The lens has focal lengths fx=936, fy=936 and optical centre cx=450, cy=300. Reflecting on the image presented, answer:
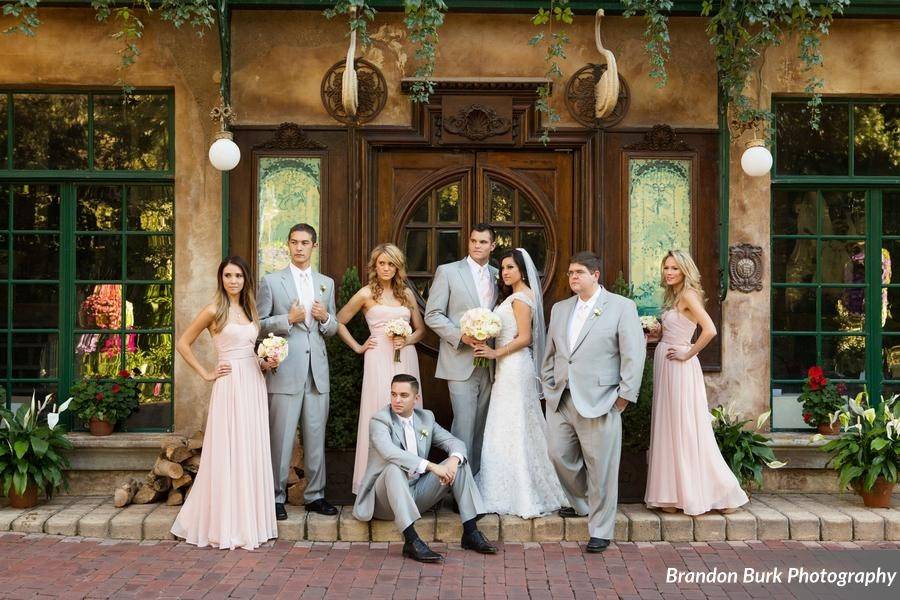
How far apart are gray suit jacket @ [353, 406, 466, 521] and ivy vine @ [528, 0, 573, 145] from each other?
2.79 m

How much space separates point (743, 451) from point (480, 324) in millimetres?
2490

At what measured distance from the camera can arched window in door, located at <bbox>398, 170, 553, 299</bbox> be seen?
884 centimetres

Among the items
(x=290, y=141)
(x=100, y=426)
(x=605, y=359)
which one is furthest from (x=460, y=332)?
(x=100, y=426)

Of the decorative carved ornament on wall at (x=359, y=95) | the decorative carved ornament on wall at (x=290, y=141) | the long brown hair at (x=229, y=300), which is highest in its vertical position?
the decorative carved ornament on wall at (x=359, y=95)

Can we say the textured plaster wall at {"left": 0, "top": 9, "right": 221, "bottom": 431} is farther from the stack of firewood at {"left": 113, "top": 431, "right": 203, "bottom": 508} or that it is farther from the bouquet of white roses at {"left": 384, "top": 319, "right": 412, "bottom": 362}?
the bouquet of white roses at {"left": 384, "top": 319, "right": 412, "bottom": 362}

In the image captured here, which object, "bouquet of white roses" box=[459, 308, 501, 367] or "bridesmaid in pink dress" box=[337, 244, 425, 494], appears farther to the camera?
"bridesmaid in pink dress" box=[337, 244, 425, 494]

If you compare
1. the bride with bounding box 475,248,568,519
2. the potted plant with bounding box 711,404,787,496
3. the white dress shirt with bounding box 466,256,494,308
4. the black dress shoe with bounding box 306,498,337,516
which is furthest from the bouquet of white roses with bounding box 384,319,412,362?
Result: the potted plant with bounding box 711,404,787,496

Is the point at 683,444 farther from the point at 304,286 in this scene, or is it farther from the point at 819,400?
the point at 304,286

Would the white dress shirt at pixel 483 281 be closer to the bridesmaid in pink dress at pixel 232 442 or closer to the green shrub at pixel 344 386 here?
the green shrub at pixel 344 386

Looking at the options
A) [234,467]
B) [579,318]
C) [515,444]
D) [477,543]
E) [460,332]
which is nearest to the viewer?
[477,543]

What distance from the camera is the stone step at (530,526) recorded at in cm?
722

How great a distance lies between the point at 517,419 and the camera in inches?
295

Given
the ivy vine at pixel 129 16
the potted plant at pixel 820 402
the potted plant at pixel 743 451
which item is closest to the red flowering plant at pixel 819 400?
the potted plant at pixel 820 402

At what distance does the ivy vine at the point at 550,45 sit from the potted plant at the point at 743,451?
293 centimetres
